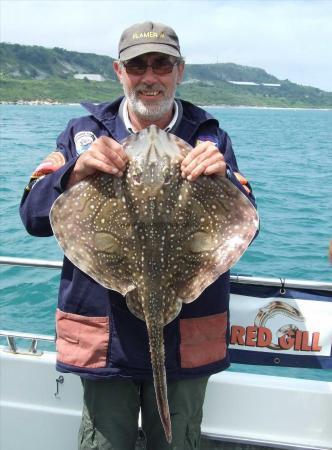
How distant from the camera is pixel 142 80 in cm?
265

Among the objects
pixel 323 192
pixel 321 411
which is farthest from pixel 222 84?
pixel 321 411

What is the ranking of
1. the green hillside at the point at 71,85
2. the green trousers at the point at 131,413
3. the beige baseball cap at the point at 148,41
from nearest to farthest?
the beige baseball cap at the point at 148,41, the green trousers at the point at 131,413, the green hillside at the point at 71,85

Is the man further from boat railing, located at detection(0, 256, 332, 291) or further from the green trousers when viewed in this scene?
boat railing, located at detection(0, 256, 332, 291)

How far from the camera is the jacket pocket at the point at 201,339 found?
2.63 meters

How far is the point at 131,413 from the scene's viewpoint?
276cm

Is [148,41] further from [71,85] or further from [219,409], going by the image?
[71,85]

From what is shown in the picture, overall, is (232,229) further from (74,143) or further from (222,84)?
(222,84)

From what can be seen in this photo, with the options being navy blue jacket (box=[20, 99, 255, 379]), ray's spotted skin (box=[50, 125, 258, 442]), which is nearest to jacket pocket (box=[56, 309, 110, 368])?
navy blue jacket (box=[20, 99, 255, 379])

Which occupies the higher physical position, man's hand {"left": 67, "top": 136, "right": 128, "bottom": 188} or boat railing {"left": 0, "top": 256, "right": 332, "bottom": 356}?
man's hand {"left": 67, "top": 136, "right": 128, "bottom": 188}

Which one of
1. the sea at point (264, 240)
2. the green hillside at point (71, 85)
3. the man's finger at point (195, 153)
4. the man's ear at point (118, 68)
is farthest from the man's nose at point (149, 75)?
the green hillside at point (71, 85)

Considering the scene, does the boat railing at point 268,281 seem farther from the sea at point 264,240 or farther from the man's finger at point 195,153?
the sea at point 264,240

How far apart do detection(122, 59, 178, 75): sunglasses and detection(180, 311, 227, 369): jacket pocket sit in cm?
129

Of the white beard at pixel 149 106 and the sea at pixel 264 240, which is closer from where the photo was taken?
the white beard at pixel 149 106

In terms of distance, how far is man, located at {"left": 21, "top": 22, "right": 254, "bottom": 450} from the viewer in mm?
2600
